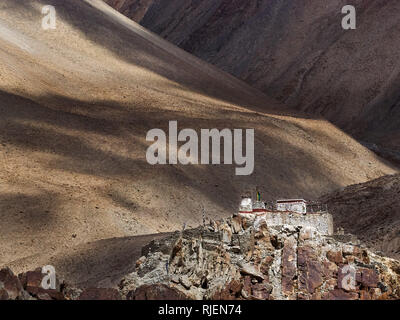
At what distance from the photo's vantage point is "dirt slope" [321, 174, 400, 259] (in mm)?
26266

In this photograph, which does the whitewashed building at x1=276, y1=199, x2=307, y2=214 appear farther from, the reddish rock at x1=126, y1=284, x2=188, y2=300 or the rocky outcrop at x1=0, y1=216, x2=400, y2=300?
the reddish rock at x1=126, y1=284, x2=188, y2=300

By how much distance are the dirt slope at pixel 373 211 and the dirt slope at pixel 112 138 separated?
376cm

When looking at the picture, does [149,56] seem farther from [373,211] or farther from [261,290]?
[261,290]

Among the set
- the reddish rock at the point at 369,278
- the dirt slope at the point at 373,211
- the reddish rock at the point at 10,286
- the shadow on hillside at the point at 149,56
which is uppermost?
the shadow on hillside at the point at 149,56

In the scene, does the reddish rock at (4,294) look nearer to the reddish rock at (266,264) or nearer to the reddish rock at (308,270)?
the reddish rock at (266,264)

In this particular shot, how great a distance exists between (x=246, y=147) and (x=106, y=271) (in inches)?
835

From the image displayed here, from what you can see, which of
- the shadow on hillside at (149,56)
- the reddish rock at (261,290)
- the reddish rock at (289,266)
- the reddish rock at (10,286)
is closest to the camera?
the reddish rock at (10,286)

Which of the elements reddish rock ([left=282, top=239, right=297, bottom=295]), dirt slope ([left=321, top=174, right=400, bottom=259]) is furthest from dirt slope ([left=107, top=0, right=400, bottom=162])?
reddish rock ([left=282, top=239, right=297, bottom=295])

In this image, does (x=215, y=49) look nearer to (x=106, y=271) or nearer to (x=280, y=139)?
(x=280, y=139)

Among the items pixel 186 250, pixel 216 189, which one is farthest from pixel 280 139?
pixel 186 250

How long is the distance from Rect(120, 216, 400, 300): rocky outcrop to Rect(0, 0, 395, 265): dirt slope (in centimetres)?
1073

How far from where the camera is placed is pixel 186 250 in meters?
14.5

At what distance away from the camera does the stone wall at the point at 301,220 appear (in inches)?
684

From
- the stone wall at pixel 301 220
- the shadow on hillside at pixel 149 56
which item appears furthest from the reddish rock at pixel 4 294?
the shadow on hillside at pixel 149 56
